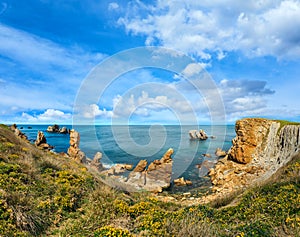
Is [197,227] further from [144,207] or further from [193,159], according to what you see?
[193,159]

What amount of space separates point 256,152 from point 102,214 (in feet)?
75.6

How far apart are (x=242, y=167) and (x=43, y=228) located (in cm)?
2343

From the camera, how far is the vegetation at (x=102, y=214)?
4895 mm

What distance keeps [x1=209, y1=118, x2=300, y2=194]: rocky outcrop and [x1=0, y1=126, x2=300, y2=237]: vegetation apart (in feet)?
39.0

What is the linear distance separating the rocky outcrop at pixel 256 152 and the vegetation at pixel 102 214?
1188cm

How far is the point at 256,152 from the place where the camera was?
2427 cm

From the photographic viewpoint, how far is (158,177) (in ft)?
79.5

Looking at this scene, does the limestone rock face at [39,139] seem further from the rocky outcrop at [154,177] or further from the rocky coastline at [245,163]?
the rocky outcrop at [154,177]

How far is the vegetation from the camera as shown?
4.89 metres

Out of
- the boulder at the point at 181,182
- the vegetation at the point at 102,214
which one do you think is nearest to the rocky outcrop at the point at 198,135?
the boulder at the point at 181,182

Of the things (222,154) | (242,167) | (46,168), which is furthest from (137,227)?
(222,154)

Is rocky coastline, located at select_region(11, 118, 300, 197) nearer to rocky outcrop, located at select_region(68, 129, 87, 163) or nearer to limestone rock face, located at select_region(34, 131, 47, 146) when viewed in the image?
rocky outcrop, located at select_region(68, 129, 87, 163)

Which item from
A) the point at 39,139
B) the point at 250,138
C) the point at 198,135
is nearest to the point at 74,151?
the point at 39,139

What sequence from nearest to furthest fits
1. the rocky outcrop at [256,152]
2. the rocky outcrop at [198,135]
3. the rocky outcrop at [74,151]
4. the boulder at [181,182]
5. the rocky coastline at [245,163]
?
the rocky outcrop at [256,152]
the rocky coastline at [245,163]
the boulder at [181,182]
the rocky outcrop at [74,151]
the rocky outcrop at [198,135]
